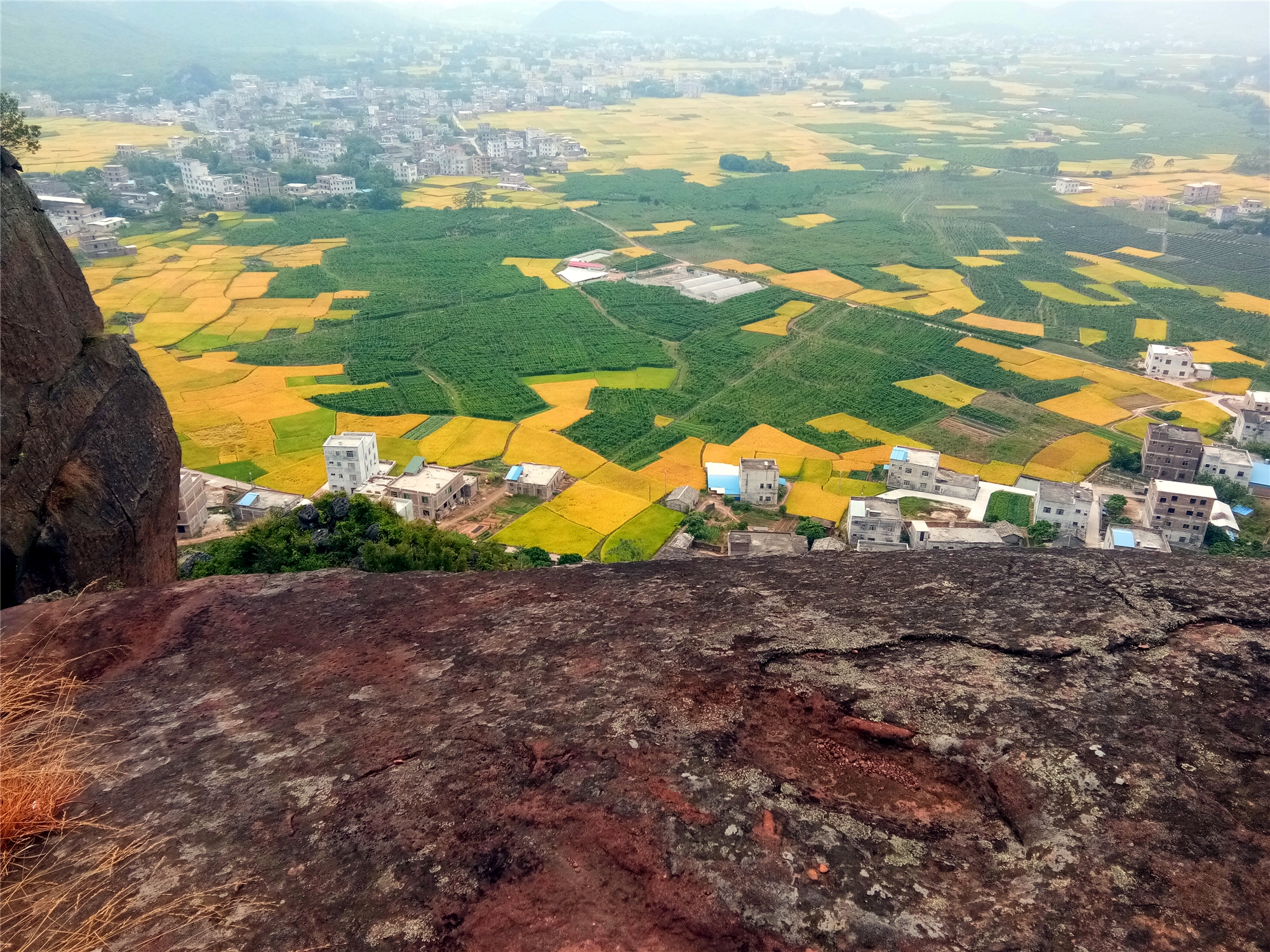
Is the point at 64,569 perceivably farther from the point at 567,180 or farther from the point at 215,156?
the point at 215,156

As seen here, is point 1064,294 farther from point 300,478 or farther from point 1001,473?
point 300,478

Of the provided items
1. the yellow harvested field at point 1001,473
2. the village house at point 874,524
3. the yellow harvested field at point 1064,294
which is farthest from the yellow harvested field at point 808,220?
the village house at point 874,524

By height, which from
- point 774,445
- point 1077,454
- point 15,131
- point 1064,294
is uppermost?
point 15,131

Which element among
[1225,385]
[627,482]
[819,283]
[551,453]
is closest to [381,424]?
[551,453]

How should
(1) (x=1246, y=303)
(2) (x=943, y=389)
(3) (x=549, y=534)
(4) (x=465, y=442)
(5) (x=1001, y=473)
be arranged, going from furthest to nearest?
(1) (x=1246, y=303) < (2) (x=943, y=389) < (4) (x=465, y=442) < (5) (x=1001, y=473) < (3) (x=549, y=534)

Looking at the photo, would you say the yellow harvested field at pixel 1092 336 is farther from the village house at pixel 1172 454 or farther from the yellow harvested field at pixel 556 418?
the yellow harvested field at pixel 556 418

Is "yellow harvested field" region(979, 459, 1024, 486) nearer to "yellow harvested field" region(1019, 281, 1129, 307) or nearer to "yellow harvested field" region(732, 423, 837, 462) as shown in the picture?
"yellow harvested field" region(732, 423, 837, 462)
